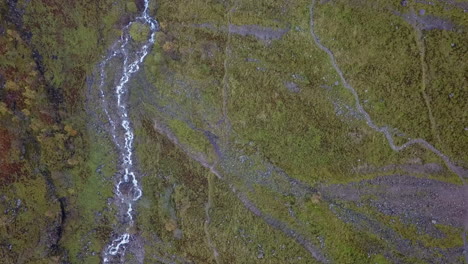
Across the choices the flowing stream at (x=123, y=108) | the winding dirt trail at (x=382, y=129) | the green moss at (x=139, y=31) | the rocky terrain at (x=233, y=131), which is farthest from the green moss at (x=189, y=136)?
the winding dirt trail at (x=382, y=129)

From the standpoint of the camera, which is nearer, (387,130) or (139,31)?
(387,130)

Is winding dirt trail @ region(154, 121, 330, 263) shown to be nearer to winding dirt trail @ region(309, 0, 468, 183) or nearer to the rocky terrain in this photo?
the rocky terrain

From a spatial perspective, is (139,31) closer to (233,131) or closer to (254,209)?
(233,131)

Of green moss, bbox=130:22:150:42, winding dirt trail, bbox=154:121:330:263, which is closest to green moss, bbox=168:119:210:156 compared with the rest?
winding dirt trail, bbox=154:121:330:263

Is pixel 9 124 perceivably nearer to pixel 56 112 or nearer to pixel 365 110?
pixel 56 112

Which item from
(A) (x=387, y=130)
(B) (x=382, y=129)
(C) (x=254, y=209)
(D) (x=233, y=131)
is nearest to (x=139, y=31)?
(D) (x=233, y=131)

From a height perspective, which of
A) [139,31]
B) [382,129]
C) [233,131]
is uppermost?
[139,31]

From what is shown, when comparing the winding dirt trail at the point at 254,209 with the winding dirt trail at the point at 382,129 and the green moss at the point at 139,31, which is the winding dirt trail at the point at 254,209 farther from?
the winding dirt trail at the point at 382,129
